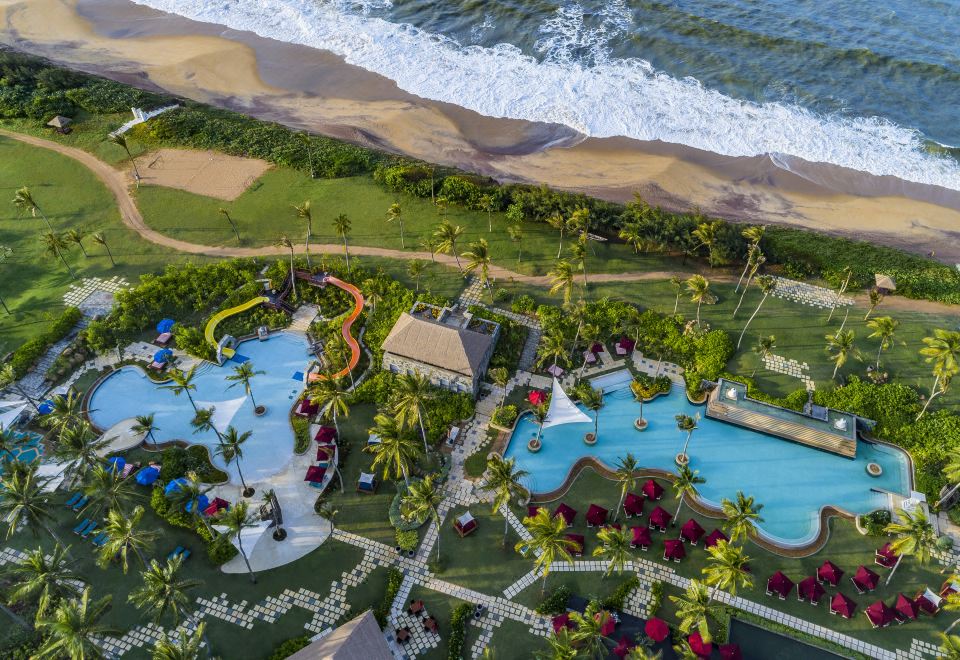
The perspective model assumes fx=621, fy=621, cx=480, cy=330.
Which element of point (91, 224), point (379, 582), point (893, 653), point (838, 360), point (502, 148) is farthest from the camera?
point (502, 148)

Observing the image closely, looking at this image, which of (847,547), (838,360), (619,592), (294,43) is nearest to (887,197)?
(838,360)

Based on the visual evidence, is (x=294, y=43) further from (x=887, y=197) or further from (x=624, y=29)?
(x=887, y=197)

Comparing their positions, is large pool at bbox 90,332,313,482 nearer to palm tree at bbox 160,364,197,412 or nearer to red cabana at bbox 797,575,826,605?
palm tree at bbox 160,364,197,412

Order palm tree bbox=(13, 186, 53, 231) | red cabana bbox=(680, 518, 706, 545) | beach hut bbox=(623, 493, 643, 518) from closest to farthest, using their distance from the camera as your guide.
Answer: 1. red cabana bbox=(680, 518, 706, 545)
2. beach hut bbox=(623, 493, 643, 518)
3. palm tree bbox=(13, 186, 53, 231)

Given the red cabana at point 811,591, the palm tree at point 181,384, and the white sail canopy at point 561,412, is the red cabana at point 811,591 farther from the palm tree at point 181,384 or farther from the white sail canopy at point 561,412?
the palm tree at point 181,384

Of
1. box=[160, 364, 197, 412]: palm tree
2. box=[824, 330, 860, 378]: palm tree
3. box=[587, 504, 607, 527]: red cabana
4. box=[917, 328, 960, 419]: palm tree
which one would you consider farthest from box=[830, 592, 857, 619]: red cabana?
box=[160, 364, 197, 412]: palm tree

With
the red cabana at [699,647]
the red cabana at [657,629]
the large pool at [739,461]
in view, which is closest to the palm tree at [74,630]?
the large pool at [739,461]
